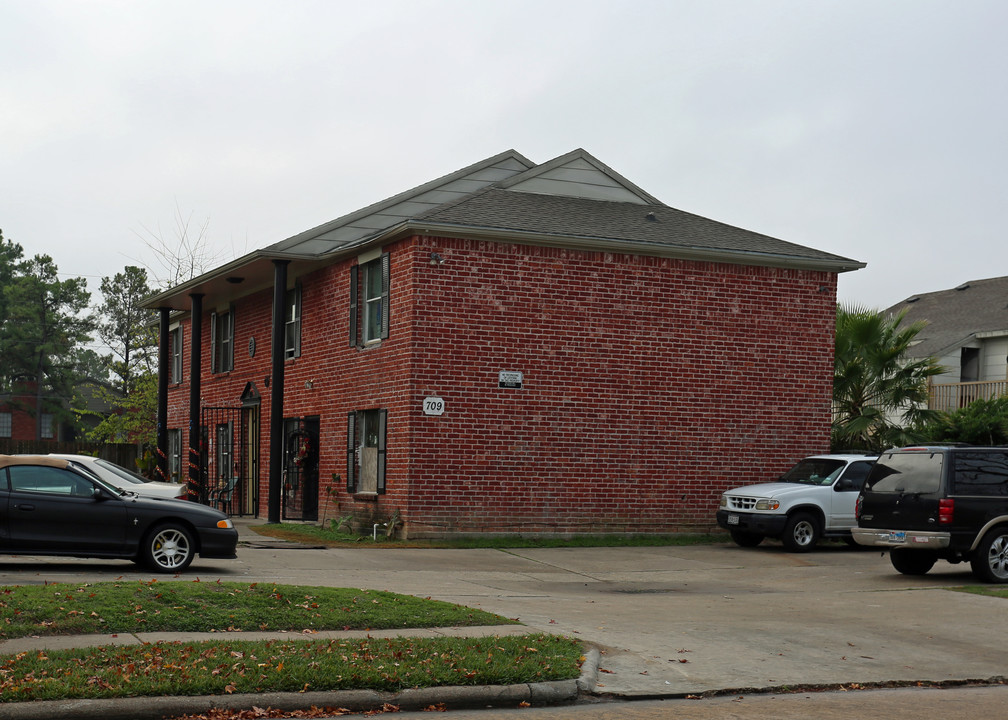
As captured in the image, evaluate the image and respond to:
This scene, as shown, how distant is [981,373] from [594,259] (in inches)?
812

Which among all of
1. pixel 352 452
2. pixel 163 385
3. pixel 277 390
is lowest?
pixel 352 452

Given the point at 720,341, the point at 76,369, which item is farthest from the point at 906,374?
the point at 76,369

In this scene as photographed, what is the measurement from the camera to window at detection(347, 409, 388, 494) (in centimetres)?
2111

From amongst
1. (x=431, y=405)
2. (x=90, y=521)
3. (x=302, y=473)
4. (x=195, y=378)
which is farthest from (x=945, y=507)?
(x=195, y=378)

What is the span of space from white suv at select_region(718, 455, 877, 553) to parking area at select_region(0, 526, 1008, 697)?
14.6 inches

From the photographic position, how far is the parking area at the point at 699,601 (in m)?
9.85

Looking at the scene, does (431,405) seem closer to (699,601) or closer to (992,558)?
(699,601)

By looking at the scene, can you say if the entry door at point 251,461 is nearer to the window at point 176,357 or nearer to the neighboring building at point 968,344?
the window at point 176,357

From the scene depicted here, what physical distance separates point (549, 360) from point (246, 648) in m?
12.6

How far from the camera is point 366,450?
72.3ft

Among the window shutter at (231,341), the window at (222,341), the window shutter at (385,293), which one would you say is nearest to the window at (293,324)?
the window shutter at (231,341)

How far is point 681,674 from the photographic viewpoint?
369 inches

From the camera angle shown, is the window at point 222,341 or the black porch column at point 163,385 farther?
the black porch column at point 163,385

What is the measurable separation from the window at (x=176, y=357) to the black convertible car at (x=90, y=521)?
20.6m
